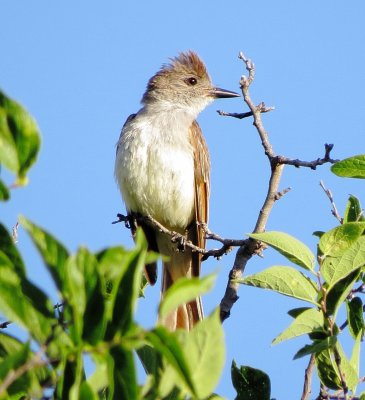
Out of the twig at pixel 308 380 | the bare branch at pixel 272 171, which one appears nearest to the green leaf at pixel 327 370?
the twig at pixel 308 380

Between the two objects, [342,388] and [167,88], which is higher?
[167,88]

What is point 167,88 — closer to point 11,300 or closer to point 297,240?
point 297,240

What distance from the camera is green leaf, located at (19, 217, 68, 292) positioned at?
5.50ft

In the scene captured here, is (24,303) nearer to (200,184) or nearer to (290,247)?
(290,247)

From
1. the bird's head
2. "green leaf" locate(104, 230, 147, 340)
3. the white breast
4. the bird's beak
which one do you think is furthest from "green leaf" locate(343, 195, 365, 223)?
the bird's beak

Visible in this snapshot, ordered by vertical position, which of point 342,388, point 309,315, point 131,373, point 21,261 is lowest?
point 342,388

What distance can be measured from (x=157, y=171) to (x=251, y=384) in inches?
158

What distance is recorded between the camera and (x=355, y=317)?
300cm

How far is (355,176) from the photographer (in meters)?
3.17

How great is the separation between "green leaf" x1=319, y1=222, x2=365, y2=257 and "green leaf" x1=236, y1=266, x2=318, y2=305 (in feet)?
0.52

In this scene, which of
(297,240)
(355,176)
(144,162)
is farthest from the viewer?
(144,162)

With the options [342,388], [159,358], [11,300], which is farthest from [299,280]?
[11,300]

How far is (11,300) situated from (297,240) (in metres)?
1.36

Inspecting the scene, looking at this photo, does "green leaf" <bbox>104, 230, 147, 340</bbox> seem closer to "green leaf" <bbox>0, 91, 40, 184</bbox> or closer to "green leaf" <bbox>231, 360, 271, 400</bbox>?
"green leaf" <bbox>0, 91, 40, 184</bbox>
